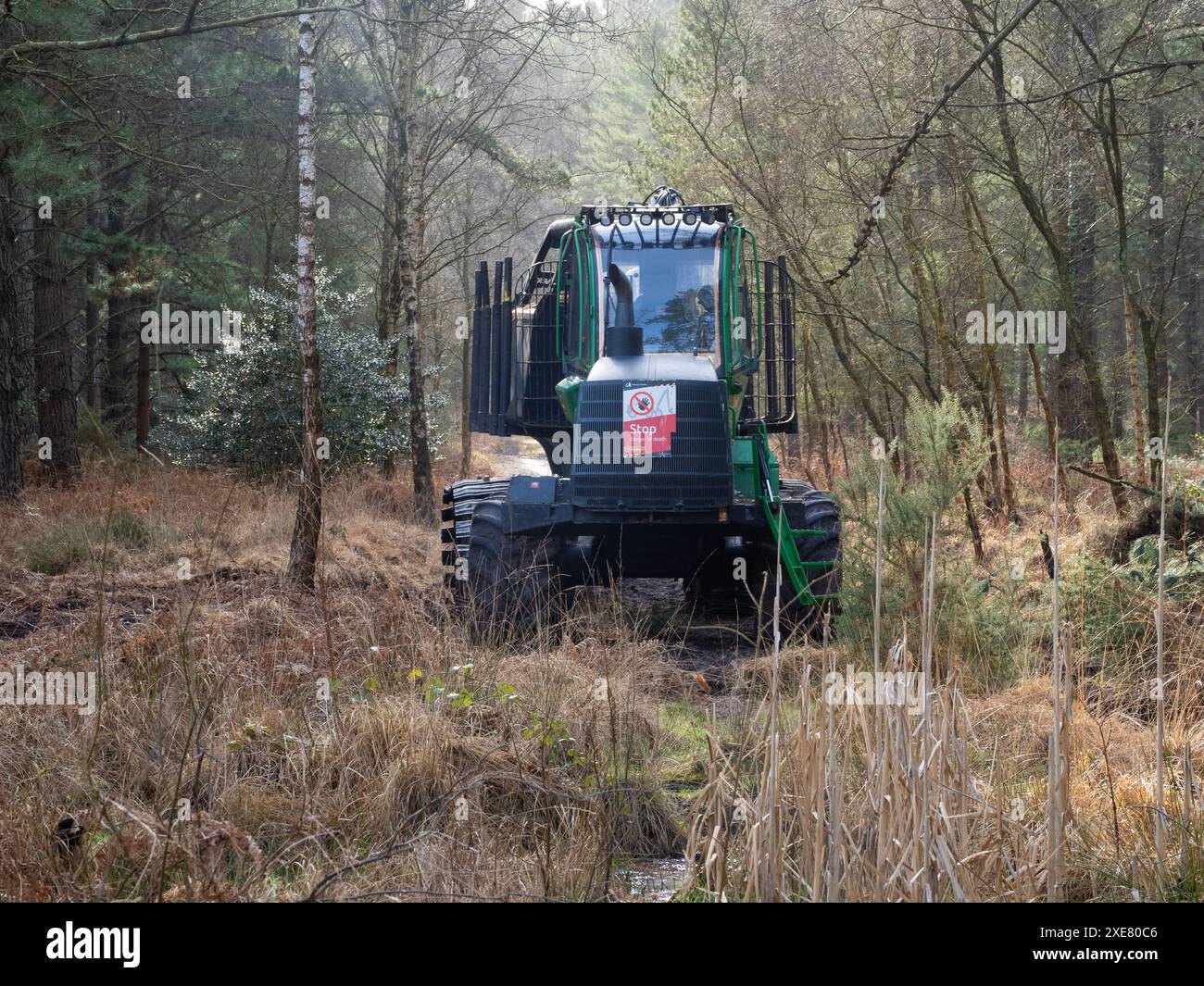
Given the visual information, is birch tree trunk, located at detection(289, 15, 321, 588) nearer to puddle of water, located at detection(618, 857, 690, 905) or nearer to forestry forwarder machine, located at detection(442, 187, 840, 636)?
forestry forwarder machine, located at detection(442, 187, 840, 636)

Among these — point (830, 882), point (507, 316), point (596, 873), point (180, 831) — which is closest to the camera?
point (830, 882)

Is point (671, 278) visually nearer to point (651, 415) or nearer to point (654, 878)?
point (651, 415)

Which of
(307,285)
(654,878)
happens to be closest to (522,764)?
(654,878)

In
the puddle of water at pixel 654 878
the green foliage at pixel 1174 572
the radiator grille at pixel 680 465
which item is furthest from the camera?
the radiator grille at pixel 680 465

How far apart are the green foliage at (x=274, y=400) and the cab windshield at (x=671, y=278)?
30.4 ft

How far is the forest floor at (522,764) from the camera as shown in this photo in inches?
133

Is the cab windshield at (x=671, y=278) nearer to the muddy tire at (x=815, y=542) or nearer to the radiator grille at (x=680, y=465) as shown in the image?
the radiator grille at (x=680, y=465)

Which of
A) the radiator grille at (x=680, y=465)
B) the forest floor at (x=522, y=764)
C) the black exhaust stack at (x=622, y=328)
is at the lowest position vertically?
the forest floor at (x=522, y=764)

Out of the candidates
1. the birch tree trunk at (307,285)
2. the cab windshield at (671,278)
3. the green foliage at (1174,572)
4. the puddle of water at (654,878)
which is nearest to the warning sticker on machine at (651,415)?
the cab windshield at (671,278)

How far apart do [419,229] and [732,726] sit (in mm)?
11729

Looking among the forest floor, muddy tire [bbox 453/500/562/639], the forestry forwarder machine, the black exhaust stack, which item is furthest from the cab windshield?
the forest floor

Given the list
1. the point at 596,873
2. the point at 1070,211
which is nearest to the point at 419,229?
the point at 1070,211
